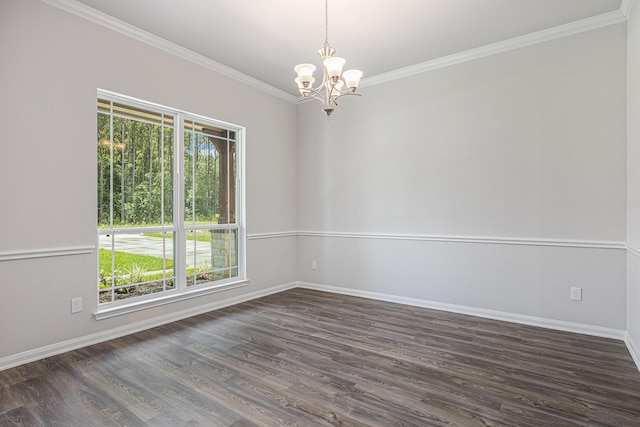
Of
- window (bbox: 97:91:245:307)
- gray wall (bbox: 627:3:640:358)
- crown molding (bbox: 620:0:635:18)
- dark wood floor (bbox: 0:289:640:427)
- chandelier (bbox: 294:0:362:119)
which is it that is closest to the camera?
dark wood floor (bbox: 0:289:640:427)

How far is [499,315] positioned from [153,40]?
457cm

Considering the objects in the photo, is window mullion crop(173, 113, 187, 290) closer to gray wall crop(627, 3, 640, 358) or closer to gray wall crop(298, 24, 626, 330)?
gray wall crop(298, 24, 626, 330)

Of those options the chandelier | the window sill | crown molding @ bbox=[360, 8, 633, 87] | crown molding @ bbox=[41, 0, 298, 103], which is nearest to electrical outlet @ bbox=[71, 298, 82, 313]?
the window sill

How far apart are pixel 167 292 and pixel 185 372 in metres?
1.39

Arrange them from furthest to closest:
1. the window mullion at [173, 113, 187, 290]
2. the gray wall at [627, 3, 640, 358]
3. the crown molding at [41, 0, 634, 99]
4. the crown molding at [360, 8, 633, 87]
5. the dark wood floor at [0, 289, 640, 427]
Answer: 1. the window mullion at [173, 113, 187, 290]
2. the crown molding at [360, 8, 633, 87]
3. the crown molding at [41, 0, 634, 99]
4. the gray wall at [627, 3, 640, 358]
5. the dark wood floor at [0, 289, 640, 427]

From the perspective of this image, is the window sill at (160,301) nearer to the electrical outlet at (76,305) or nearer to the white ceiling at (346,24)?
the electrical outlet at (76,305)

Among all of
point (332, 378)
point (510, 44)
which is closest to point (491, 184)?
point (510, 44)

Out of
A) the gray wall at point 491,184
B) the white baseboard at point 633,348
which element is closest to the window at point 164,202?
the gray wall at point 491,184

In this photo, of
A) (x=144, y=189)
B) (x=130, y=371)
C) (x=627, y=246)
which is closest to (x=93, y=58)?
(x=144, y=189)

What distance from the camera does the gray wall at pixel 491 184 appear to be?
3115 mm

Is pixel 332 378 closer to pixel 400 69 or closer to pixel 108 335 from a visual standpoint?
pixel 108 335

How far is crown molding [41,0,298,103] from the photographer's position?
9.25 ft

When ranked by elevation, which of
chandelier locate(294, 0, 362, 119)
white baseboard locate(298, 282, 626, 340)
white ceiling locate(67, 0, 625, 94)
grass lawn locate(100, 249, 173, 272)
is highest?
white ceiling locate(67, 0, 625, 94)

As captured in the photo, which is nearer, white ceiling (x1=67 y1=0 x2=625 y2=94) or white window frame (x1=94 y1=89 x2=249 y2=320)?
white ceiling (x1=67 y1=0 x2=625 y2=94)
